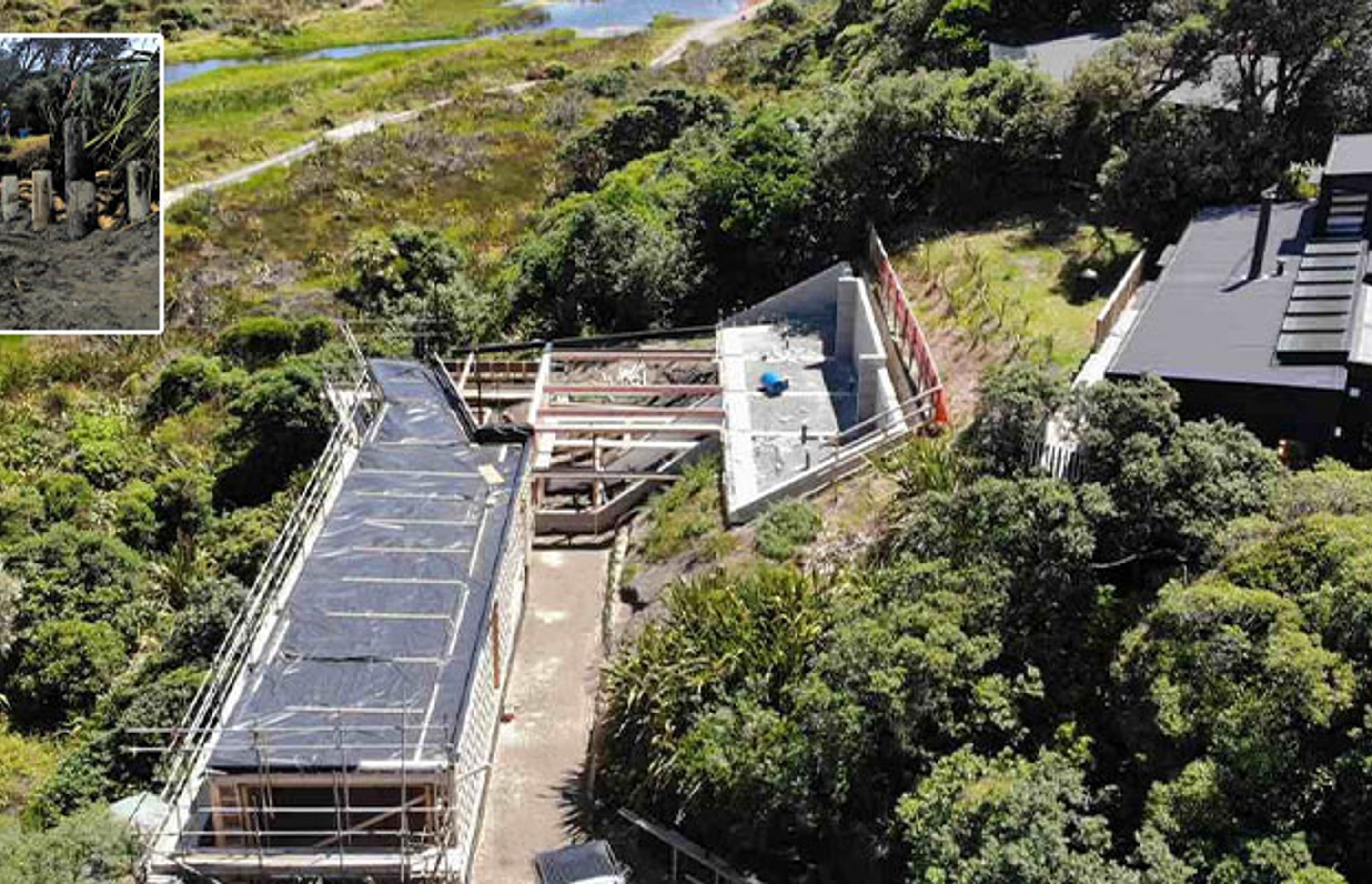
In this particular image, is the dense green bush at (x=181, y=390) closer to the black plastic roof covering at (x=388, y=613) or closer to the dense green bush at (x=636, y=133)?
A: the black plastic roof covering at (x=388, y=613)

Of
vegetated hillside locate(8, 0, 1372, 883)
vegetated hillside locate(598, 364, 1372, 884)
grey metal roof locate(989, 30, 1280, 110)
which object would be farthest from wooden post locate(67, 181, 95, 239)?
grey metal roof locate(989, 30, 1280, 110)

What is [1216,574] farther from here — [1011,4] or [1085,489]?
[1011,4]

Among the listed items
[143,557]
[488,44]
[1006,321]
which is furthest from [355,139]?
[1006,321]

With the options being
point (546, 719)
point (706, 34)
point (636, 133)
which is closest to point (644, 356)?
point (546, 719)

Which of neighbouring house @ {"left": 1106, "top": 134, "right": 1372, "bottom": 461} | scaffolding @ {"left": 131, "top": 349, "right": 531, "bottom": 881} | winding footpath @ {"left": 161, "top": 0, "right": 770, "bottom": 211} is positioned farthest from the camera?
winding footpath @ {"left": 161, "top": 0, "right": 770, "bottom": 211}

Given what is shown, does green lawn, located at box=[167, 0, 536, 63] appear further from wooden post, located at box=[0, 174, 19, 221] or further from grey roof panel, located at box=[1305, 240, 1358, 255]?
wooden post, located at box=[0, 174, 19, 221]

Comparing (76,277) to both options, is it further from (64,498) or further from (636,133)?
(636,133)
